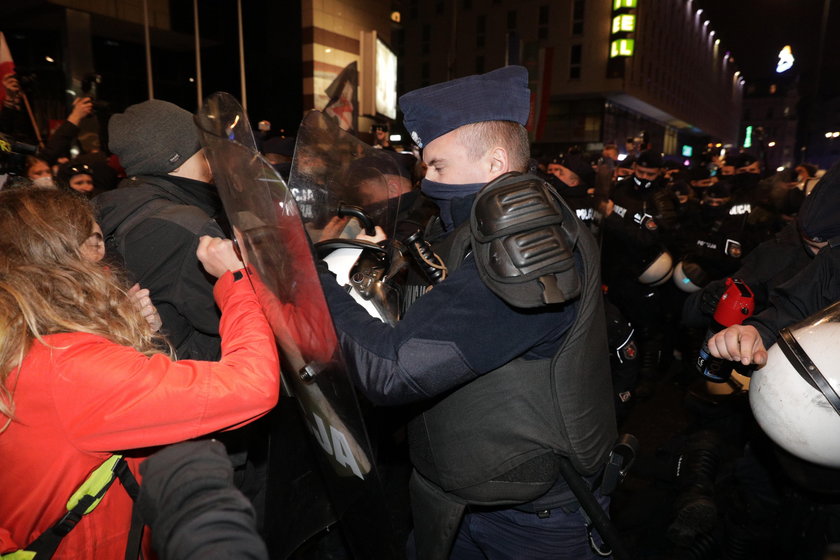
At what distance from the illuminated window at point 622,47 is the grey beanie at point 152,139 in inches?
1605

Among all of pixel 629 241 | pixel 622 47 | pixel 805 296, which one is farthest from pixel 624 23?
pixel 805 296

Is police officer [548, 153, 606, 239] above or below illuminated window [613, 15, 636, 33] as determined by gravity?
below

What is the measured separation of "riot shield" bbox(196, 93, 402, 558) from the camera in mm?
1270

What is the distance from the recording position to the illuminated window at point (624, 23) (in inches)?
1446

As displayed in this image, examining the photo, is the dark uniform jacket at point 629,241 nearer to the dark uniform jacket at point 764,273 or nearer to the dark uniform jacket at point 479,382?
the dark uniform jacket at point 764,273

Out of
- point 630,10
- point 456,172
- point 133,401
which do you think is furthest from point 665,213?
point 630,10

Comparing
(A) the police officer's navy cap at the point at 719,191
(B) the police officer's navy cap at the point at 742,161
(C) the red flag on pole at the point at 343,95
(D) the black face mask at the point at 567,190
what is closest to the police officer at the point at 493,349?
(C) the red flag on pole at the point at 343,95


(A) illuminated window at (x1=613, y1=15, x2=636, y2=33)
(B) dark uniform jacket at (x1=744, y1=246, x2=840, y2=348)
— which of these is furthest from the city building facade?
(B) dark uniform jacket at (x1=744, y1=246, x2=840, y2=348)

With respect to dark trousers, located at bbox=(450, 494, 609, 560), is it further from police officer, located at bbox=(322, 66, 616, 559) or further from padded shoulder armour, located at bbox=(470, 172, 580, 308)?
padded shoulder armour, located at bbox=(470, 172, 580, 308)

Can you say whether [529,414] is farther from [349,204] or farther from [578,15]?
[578,15]

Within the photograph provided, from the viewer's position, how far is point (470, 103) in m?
1.64

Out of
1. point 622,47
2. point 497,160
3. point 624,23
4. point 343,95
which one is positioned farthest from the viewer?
point 622,47

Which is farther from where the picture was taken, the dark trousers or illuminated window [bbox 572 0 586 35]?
illuminated window [bbox 572 0 586 35]

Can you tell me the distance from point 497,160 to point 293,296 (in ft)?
2.54
